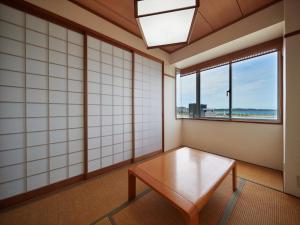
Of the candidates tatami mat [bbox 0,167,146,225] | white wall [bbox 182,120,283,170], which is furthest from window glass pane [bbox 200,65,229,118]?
tatami mat [bbox 0,167,146,225]

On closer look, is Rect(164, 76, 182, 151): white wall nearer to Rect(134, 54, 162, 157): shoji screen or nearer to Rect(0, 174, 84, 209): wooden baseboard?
Rect(134, 54, 162, 157): shoji screen

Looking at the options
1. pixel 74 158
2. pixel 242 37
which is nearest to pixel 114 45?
pixel 74 158

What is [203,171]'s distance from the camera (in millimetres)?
1385

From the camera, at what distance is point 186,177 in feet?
4.19

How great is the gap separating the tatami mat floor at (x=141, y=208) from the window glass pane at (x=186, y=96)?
2072 mm

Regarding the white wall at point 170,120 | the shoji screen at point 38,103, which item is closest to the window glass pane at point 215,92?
the white wall at point 170,120

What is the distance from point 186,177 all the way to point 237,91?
2.34 meters

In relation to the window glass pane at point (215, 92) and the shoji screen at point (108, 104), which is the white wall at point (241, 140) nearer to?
the window glass pane at point (215, 92)

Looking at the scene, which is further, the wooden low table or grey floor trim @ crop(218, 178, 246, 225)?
grey floor trim @ crop(218, 178, 246, 225)

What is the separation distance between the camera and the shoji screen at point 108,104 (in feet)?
6.72

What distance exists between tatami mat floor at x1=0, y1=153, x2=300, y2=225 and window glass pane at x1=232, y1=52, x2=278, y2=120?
1.29 meters

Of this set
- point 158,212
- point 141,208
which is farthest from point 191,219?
point 141,208

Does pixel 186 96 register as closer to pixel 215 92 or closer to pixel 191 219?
pixel 215 92

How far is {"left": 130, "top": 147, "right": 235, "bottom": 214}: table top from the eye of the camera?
38.8 inches
